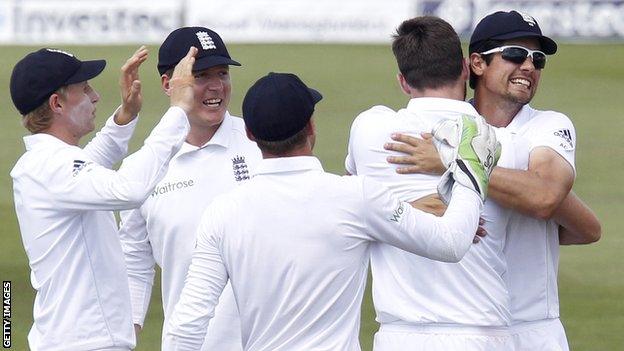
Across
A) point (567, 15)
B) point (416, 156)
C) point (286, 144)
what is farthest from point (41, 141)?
point (567, 15)

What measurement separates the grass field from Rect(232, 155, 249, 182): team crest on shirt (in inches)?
152

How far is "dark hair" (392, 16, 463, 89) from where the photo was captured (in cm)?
504

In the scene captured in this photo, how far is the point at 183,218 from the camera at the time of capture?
5.89m

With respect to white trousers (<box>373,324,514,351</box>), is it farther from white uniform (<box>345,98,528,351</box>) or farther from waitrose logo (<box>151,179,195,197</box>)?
waitrose logo (<box>151,179,195,197</box>)

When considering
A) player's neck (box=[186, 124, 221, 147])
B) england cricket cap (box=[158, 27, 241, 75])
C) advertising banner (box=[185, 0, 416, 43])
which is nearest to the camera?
england cricket cap (box=[158, 27, 241, 75])

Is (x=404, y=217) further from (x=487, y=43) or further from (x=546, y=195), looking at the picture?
(x=487, y=43)

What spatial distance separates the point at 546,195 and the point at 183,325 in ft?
4.93

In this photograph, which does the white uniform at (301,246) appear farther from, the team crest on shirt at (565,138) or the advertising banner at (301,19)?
the advertising banner at (301,19)

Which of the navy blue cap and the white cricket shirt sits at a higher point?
the navy blue cap

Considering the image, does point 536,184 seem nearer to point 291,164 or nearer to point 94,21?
point 291,164

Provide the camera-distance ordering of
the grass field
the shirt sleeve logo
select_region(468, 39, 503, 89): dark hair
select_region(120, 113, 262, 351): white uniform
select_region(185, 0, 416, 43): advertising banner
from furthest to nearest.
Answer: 1. select_region(185, 0, 416, 43): advertising banner
2. the grass field
3. select_region(120, 113, 262, 351): white uniform
4. select_region(468, 39, 503, 89): dark hair
5. the shirt sleeve logo

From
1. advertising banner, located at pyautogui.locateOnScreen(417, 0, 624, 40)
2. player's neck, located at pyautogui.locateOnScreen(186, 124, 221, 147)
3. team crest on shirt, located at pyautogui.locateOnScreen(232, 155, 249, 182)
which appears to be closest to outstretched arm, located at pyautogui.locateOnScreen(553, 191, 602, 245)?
team crest on shirt, located at pyautogui.locateOnScreen(232, 155, 249, 182)

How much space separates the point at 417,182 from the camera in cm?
502

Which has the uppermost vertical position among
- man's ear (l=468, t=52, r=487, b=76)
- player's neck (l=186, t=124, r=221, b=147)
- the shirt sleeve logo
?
man's ear (l=468, t=52, r=487, b=76)
